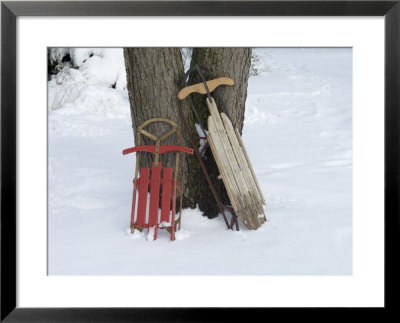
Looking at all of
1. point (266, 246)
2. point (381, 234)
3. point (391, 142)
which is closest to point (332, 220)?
point (266, 246)

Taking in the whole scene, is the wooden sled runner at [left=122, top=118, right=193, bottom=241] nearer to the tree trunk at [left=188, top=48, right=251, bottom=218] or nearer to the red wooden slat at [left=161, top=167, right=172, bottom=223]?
the red wooden slat at [left=161, top=167, right=172, bottom=223]

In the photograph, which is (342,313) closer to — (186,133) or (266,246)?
(266,246)

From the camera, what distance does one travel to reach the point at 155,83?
3.68 metres

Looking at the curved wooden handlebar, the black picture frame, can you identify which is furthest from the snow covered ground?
the curved wooden handlebar

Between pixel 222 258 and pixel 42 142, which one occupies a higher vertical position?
pixel 42 142

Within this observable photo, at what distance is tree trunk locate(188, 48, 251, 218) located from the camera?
371 cm

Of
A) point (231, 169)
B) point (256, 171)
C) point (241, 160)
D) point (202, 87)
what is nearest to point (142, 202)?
point (231, 169)

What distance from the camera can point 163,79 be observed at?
144 inches

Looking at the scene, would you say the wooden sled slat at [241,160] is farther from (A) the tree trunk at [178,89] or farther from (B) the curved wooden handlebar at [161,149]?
(B) the curved wooden handlebar at [161,149]

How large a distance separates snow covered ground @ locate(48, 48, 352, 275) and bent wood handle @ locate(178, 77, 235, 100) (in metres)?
0.38

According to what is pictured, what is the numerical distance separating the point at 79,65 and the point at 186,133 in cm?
116

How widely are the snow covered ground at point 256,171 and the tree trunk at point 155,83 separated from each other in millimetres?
535

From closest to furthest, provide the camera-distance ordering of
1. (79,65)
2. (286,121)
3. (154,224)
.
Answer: (154,224) → (79,65) → (286,121)

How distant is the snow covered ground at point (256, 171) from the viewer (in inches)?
126
